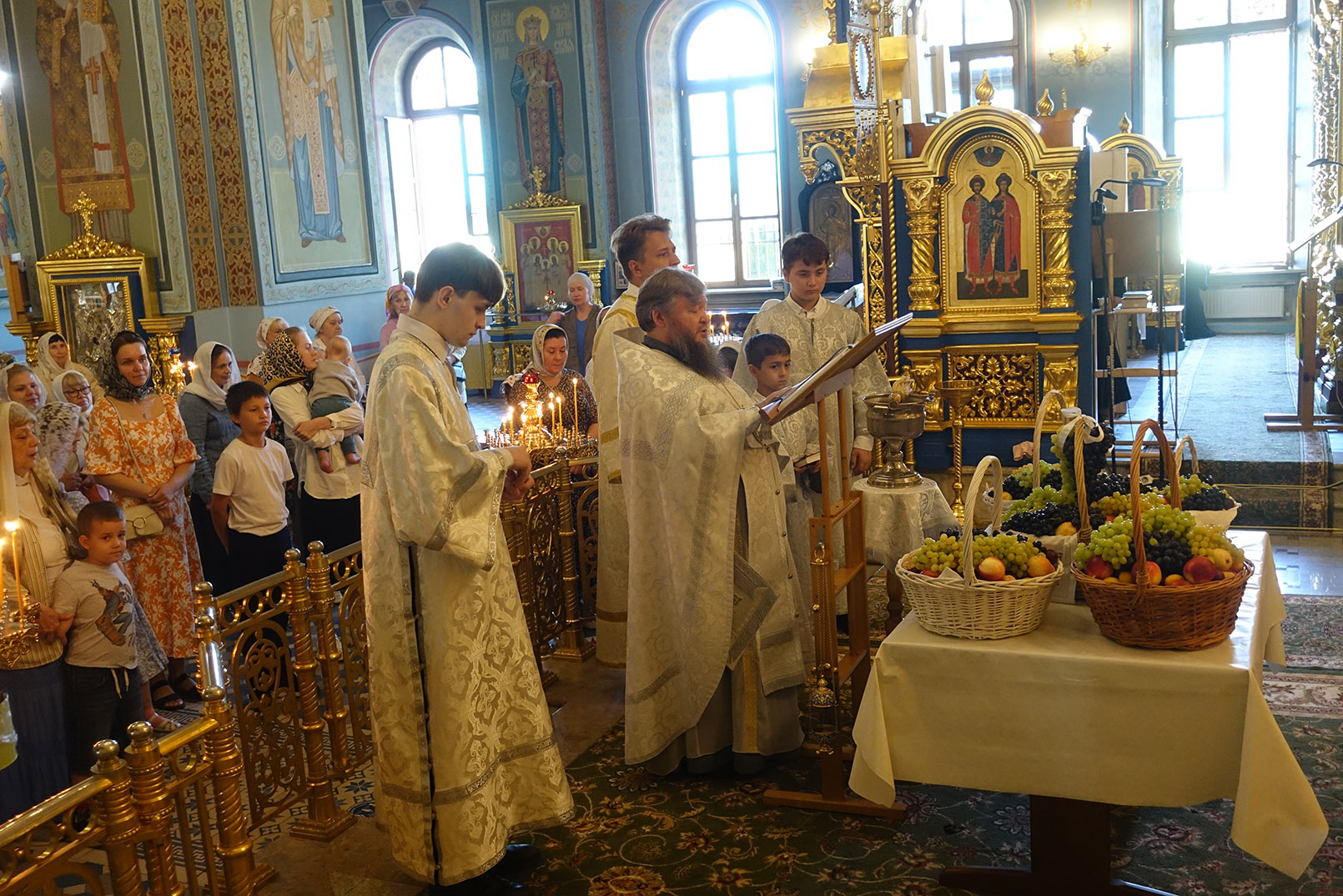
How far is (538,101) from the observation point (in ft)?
46.0

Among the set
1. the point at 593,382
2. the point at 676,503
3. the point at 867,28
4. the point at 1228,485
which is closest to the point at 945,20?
the point at 867,28

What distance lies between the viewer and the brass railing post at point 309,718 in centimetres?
369

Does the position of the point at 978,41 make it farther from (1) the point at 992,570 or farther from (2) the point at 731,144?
(1) the point at 992,570

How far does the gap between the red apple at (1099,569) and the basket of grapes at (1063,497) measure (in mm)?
165

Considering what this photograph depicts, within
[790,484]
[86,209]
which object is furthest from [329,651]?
[86,209]

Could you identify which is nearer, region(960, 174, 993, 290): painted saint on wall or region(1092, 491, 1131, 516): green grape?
region(1092, 491, 1131, 516): green grape

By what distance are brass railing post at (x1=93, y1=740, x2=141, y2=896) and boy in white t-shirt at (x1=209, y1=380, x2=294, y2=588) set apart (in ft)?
10.5

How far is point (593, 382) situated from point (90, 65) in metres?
7.22

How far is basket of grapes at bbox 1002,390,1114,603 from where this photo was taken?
9.79 ft

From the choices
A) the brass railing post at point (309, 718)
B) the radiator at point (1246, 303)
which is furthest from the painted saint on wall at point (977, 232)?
the radiator at point (1246, 303)

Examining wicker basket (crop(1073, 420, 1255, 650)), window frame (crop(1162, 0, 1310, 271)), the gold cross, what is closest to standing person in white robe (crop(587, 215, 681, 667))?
wicker basket (crop(1073, 420, 1255, 650))

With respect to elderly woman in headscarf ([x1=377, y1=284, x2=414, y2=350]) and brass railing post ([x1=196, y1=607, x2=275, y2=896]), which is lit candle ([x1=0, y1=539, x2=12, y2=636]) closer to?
brass railing post ([x1=196, y1=607, x2=275, y2=896])

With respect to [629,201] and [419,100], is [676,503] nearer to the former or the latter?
[629,201]

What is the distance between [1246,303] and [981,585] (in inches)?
549
